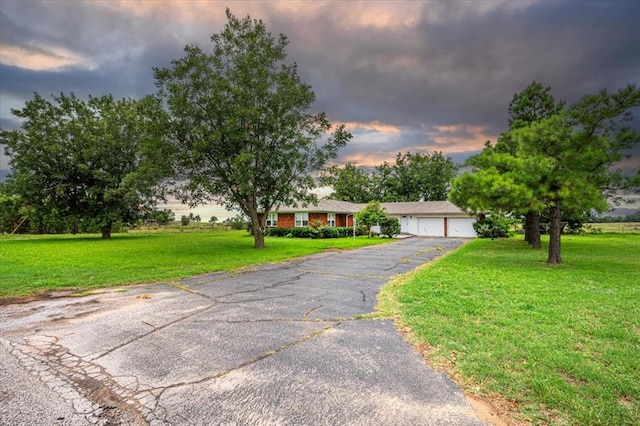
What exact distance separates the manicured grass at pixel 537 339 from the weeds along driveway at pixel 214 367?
0.49m

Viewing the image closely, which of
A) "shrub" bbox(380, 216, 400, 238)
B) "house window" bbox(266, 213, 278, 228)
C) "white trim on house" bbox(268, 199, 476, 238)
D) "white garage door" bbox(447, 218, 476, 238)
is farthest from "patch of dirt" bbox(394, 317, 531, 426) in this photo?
"house window" bbox(266, 213, 278, 228)

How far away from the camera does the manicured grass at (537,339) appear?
2617 mm

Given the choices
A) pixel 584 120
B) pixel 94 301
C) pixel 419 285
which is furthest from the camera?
pixel 584 120

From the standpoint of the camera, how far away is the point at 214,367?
3299mm

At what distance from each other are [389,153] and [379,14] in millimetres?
34849

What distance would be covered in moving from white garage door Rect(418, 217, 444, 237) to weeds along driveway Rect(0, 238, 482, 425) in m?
26.9

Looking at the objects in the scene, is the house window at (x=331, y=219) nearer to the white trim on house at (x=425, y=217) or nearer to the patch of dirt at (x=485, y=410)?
the white trim on house at (x=425, y=217)

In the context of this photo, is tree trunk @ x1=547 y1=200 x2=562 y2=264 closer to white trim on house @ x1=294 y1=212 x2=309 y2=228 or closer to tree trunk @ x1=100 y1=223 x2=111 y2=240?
white trim on house @ x1=294 y1=212 x2=309 y2=228

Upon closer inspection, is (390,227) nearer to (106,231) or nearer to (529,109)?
(529,109)

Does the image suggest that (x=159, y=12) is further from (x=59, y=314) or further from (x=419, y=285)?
(x=419, y=285)

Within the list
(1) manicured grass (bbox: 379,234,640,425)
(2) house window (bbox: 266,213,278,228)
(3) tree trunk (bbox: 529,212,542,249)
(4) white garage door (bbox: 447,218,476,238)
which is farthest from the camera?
(2) house window (bbox: 266,213,278,228)

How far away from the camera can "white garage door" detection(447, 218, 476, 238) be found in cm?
2916

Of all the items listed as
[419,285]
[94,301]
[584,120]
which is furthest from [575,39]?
[94,301]

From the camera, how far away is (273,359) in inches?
137
